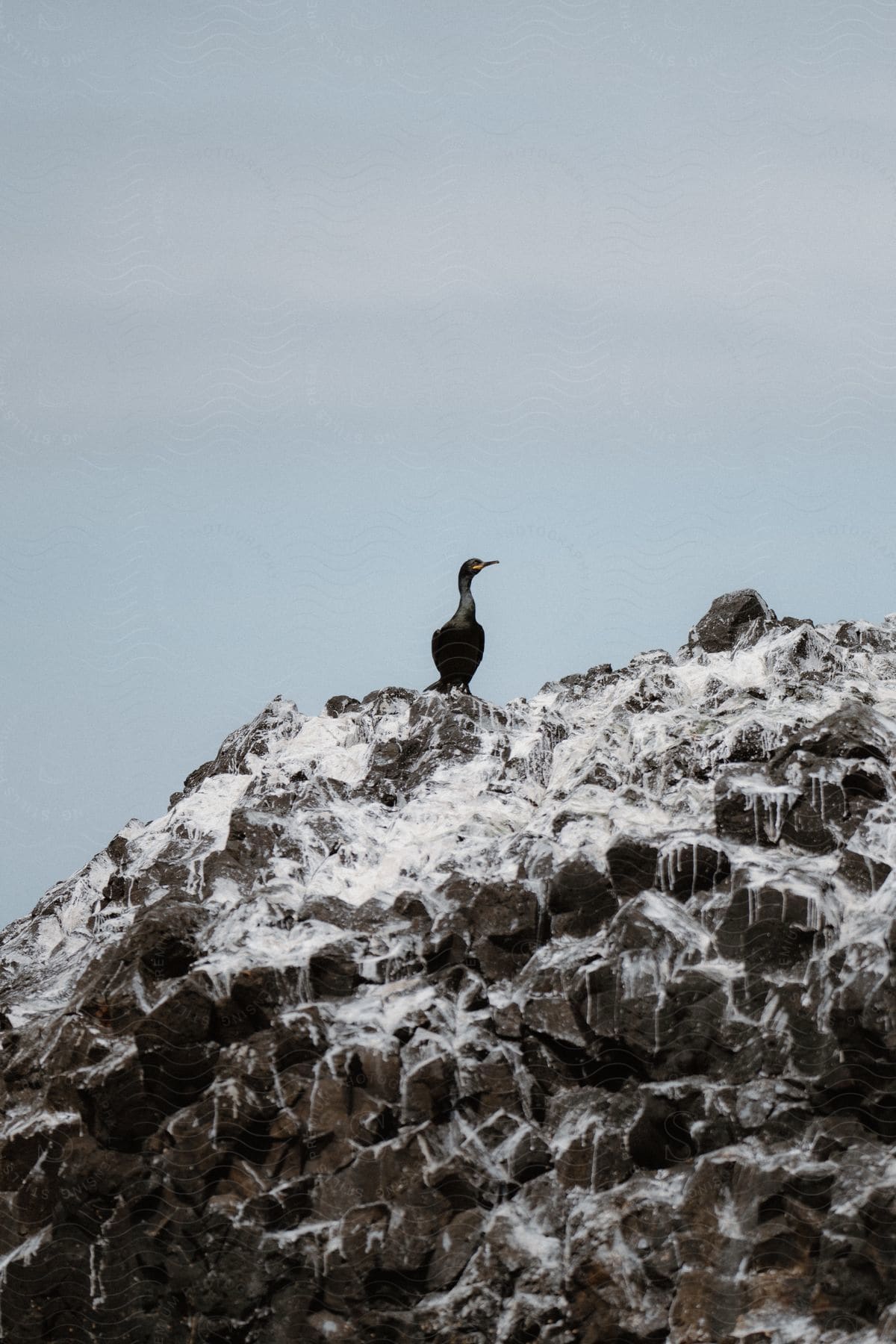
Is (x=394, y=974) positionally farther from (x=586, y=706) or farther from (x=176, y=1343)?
(x=586, y=706)

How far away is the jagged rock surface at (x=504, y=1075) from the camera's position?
17.4 meters

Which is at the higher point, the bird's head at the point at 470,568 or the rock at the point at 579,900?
the bird's head at the point at 470,568

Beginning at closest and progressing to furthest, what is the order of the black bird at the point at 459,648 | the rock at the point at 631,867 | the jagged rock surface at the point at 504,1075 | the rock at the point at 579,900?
the jagged rock surface at the point at 504,1075
the rock at the point at 579,900
the rock at the point at 631,867
the black bird at the point at 459,648

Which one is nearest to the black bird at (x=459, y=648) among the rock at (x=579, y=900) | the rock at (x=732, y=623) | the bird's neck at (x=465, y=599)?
the bird's neck at (x=465, y=599)

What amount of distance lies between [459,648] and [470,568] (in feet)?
5.69

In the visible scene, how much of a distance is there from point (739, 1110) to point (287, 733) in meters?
13.5

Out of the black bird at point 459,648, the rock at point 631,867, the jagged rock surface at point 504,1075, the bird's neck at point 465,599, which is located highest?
the bird's neck at point 465,599

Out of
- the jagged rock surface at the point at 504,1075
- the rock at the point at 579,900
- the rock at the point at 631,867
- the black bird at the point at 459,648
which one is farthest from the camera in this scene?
the black bird at the point at 459,648

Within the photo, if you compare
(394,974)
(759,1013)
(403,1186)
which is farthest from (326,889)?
(759,1013)

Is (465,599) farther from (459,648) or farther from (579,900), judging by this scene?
(579,900)

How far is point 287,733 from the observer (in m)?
29.5

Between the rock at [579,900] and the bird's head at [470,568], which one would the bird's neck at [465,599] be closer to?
the bird's head at [470,568]

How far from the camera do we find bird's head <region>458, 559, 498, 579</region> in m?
29.3

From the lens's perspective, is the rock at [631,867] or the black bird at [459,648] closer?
the rock at [631,867]
